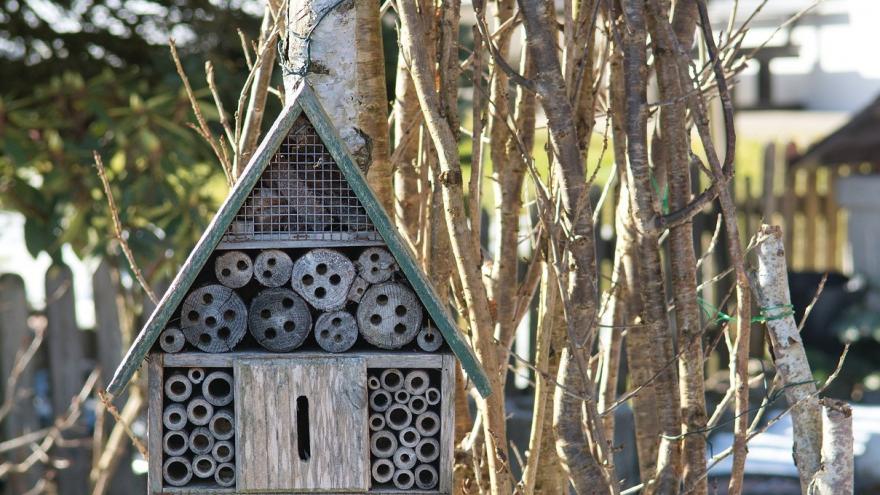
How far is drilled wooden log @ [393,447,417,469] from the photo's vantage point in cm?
175

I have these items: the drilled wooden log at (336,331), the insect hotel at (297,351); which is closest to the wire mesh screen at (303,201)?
the insect hotel at (297,351)

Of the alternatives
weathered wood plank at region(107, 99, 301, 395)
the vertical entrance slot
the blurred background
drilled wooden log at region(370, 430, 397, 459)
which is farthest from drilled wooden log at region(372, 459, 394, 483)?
the blurred background

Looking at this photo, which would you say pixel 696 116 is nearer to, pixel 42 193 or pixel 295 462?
pixel 295 462

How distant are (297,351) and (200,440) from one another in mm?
227

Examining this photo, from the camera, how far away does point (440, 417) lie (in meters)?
1.74

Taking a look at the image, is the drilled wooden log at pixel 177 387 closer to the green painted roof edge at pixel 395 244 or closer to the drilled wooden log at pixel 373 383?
the drilled wooden log at pixel 373 383

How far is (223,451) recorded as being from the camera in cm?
175

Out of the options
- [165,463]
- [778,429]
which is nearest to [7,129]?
[165,463]

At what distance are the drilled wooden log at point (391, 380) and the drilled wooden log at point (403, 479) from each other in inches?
5.6

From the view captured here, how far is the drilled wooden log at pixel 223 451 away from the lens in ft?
5.71

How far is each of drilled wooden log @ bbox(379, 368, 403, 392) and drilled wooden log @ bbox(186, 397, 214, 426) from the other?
29 centimetres

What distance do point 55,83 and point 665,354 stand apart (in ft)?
8.90

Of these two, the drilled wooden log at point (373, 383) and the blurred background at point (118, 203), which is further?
the blurred background at point (118, 203)

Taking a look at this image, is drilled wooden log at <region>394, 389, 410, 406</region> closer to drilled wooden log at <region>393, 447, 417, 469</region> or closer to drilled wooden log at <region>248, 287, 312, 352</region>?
drilled wooden log at <region>393, 447, 417, 469</region>
